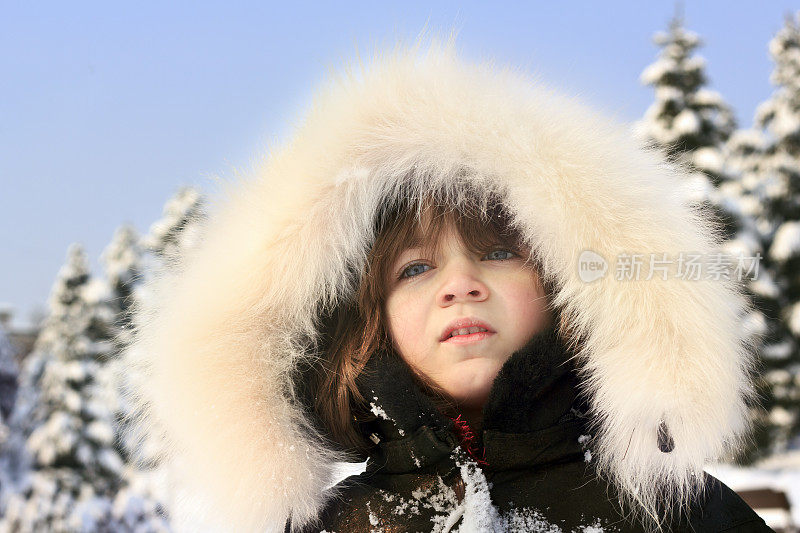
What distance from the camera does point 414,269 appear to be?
1878 mm

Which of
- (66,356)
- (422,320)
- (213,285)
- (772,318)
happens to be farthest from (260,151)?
(66,356)

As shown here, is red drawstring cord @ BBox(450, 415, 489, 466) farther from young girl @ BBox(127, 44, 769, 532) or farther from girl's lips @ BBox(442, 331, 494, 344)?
girl's lips @ BBox(442, 331, 494, 344)

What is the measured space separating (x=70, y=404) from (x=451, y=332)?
14983 mm

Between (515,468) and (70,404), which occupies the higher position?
(70,404)

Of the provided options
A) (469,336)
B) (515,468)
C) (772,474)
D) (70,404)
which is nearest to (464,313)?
(469,336)

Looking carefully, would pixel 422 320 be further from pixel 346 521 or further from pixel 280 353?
pixel 346 521

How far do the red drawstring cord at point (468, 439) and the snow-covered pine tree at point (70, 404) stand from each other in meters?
11.1

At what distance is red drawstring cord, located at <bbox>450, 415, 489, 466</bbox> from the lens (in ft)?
5.86

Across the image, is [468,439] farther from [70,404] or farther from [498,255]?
[70,404]

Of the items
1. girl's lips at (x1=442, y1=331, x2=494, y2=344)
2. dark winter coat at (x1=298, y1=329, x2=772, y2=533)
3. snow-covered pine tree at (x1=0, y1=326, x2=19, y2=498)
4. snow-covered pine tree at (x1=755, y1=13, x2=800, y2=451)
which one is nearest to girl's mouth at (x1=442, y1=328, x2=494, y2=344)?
girl's lips at (x1=442, y1=331, x2=494, y2=344)

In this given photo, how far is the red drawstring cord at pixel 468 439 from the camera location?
179cm

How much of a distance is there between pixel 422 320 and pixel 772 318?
13824 millimetres

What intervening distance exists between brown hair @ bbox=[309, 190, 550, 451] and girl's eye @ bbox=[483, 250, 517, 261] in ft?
0.06

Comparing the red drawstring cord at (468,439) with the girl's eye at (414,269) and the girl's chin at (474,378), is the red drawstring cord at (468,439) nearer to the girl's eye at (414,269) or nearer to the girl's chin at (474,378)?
the girl's chin at (474,378)
